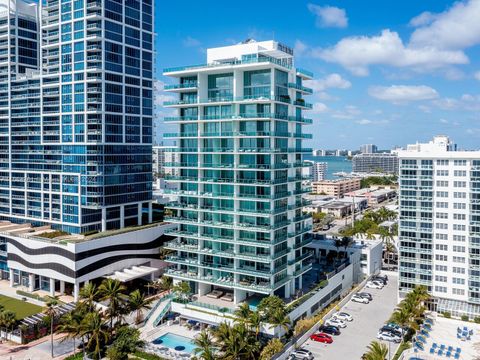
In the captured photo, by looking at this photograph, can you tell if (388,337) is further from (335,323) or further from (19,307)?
(19,307)

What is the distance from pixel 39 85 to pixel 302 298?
69729 millimetres

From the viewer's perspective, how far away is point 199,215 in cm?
6919

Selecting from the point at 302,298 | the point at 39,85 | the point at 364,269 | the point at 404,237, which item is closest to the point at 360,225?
Answer: the point at 364,269

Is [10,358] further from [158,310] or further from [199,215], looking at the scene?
[199,215]

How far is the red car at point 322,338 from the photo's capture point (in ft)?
199

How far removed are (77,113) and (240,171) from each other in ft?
128

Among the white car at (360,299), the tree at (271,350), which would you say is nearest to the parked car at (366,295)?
the white car at (360,299)

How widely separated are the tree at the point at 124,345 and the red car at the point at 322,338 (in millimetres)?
24830

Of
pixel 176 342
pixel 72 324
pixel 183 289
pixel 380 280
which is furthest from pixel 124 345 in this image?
pixel 380 280

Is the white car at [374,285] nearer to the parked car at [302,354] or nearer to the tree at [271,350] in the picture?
the parked car at [302,354]

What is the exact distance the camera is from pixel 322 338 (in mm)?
61125

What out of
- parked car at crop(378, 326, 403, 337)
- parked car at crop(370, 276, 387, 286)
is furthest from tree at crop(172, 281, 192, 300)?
parked car at crop(370, 276, 387, 286)

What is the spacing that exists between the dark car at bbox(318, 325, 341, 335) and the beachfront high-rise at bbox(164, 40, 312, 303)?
782 cm

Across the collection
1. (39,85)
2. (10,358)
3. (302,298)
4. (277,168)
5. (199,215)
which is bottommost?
(10,358)
